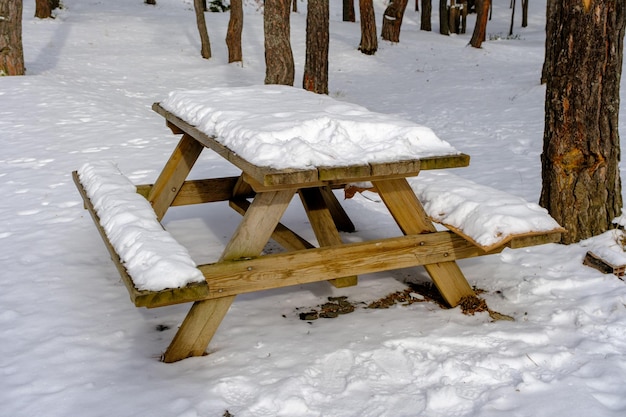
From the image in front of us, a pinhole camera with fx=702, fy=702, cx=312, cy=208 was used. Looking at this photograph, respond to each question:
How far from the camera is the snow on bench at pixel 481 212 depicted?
11.8ft

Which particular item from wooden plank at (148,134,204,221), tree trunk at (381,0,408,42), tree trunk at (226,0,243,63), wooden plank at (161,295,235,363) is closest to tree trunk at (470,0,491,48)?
tree trunk at (381,0,408,42)

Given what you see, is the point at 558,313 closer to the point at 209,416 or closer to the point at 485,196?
the point at 485,196

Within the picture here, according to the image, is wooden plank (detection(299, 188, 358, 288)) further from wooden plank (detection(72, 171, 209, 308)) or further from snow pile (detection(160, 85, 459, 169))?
wooden plank (detection(72, 171, 209, 308))

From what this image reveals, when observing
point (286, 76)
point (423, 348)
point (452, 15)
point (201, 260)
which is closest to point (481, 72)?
point (286, 76)

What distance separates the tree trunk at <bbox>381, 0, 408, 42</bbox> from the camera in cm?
1796

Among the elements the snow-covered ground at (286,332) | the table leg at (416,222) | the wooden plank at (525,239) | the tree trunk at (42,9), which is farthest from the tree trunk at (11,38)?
the wooden plank at (525,239)

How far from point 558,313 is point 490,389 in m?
0.96

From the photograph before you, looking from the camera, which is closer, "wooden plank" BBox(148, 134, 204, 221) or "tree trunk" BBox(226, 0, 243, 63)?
"wooden plank" BBox(148, 134, 204, 221)

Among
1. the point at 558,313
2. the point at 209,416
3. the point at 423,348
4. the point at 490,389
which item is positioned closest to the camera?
the point at 209,416

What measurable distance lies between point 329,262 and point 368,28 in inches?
539

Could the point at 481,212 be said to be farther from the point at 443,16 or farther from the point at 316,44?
the point at 443,16

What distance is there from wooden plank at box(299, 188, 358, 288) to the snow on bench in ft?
1.90

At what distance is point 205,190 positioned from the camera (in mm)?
5570

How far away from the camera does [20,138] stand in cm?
838
